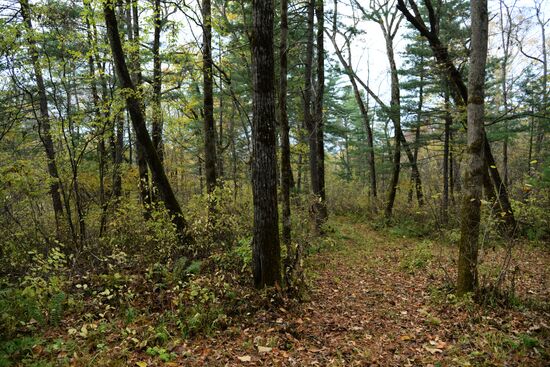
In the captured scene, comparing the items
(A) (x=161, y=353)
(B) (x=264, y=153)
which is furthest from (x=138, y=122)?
(A) (x=161, y=353)

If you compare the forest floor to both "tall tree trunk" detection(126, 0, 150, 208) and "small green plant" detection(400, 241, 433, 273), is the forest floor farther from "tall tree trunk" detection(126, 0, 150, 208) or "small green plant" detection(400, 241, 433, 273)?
"tall tree trunk" detection(126, 0, 150, 208)

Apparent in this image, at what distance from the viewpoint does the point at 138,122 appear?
7434 mm

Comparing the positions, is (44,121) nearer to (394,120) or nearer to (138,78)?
(138,78)

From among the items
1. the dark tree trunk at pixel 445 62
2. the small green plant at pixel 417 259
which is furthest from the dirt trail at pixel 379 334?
the dark tree trunk at pixel 445 62

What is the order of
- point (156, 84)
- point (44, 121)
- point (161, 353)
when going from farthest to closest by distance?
point (44, 121) < point (156, 84) < point (161, 353)

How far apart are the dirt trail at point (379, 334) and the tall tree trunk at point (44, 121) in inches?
238

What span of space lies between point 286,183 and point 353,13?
7.74 metres

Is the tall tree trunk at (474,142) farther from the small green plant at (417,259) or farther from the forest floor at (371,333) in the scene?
the small green plant at (417,259)

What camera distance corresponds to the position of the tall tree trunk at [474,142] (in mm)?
5000

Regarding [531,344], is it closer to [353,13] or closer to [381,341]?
[381,341]

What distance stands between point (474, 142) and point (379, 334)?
3.31 meters

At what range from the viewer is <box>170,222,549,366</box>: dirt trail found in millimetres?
3834

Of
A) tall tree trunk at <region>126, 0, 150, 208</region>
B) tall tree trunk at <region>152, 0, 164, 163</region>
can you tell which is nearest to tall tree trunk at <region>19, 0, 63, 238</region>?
tall tree trunk at <region>126, 0, 150, 208</region>

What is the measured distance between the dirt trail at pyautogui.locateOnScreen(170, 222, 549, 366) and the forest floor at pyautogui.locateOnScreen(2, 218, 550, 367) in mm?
12
